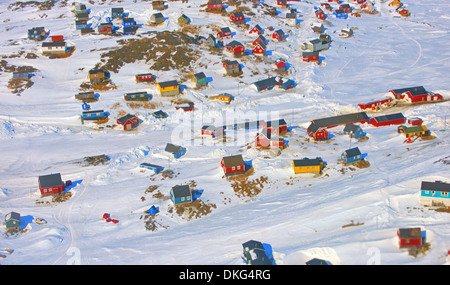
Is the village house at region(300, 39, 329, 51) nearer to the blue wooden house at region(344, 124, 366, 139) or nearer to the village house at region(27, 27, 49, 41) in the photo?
the blue wooden house at region(344, 124, 366, 139)

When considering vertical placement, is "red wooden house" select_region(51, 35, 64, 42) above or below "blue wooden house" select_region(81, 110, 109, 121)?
above

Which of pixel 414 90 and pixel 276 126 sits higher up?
pixel 414 90

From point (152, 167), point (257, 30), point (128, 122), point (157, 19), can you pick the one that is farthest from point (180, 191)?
point (157, 19)

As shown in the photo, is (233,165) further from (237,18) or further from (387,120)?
(237,18)

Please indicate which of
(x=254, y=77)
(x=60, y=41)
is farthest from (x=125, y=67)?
(x=254, y=77)

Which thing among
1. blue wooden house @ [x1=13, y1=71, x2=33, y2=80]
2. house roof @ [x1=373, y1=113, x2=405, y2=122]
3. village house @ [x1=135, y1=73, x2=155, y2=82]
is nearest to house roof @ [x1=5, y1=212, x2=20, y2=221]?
village house @ [x1=135, y1=73, x2=155, y2=82]
